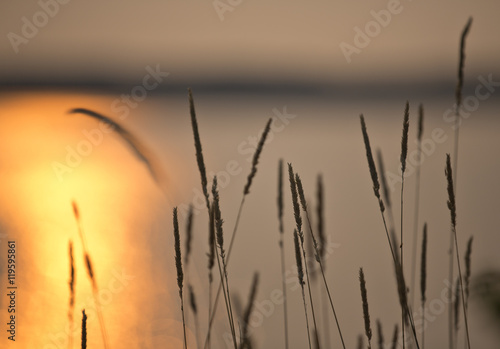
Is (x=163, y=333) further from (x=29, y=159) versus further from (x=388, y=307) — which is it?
(x=29, y=159)

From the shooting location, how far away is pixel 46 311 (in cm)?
172

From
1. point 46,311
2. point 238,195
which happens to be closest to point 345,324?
point 238,195

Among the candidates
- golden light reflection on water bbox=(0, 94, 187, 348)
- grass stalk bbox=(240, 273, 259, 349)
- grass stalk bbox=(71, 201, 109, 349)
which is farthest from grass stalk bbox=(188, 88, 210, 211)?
golden light reflection on water bbox=(0, 94, 187, 348)
